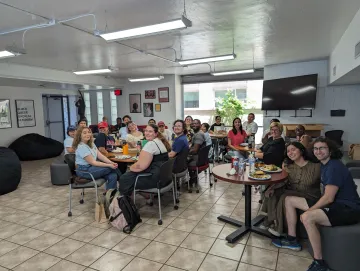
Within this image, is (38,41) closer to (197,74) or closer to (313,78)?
(197,74)

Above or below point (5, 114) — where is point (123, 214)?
below

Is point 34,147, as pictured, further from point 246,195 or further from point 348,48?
point 348,48

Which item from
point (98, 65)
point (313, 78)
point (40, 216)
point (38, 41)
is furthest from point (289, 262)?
point (98, 65)

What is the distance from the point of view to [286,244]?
263 cm

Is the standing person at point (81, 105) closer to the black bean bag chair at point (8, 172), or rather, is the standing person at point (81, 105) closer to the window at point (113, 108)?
the window at point (113, 108)

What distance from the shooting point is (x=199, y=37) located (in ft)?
14.4

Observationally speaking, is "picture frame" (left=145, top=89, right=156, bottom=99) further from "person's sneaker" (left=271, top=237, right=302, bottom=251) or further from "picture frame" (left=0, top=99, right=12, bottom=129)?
"person's sneaker" (left=271, top=237, right=302, bottom=251)

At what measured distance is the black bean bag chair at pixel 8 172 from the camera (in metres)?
4.48

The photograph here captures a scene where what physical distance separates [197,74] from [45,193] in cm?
643

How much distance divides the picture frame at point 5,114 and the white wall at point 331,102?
8.75 metres

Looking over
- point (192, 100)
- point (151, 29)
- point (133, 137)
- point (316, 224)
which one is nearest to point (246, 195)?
point (316, 224)

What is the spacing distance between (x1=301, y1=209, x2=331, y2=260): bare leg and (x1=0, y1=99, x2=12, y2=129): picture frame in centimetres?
883

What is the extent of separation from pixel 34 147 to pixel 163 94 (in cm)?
471

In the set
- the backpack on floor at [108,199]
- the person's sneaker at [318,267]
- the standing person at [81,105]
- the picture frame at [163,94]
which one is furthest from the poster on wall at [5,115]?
the person's sneaker at [318,267]
